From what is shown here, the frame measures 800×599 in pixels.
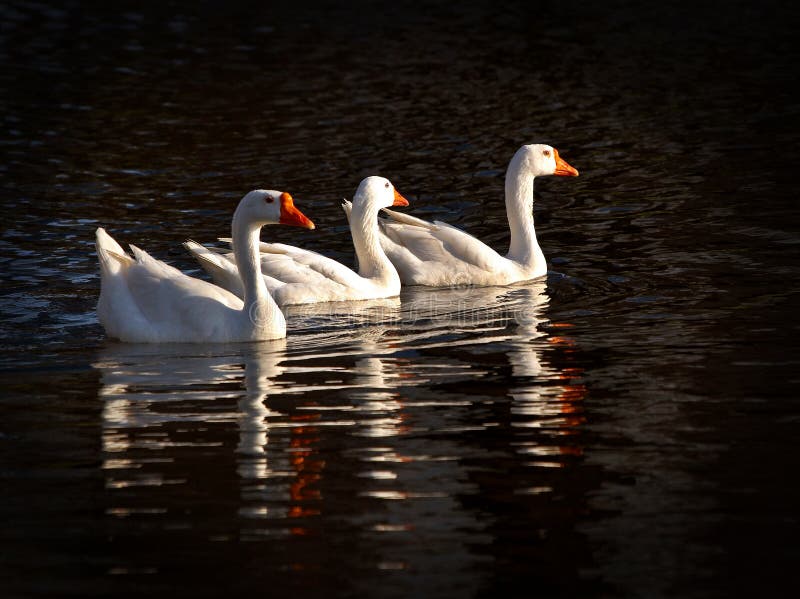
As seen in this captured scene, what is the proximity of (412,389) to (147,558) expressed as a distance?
3341 millimetres

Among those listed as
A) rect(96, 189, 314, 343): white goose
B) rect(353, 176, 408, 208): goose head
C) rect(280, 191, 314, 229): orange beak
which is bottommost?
rect(96, 189, 314, 343): white goose

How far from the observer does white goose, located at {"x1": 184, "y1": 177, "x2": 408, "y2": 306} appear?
13.2 meters

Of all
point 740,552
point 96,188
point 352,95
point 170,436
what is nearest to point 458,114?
point 352,95

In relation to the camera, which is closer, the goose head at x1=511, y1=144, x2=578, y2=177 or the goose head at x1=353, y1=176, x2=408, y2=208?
the goose head at x1=353, y1=176, x2=408, y2=208

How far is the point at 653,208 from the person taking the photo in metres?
17.1

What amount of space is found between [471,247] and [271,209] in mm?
3266

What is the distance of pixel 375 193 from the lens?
45.7ft

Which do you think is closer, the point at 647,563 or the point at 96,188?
the point at 647,563

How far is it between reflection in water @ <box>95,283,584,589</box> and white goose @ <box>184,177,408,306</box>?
767 millimetres

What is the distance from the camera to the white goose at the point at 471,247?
47.3 feet

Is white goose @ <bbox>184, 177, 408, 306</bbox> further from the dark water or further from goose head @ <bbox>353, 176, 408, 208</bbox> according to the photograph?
the dark water

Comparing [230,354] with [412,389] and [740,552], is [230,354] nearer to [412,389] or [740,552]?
[412,389]

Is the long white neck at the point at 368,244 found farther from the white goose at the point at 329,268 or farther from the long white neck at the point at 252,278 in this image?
the long white neck at the point at 252,278

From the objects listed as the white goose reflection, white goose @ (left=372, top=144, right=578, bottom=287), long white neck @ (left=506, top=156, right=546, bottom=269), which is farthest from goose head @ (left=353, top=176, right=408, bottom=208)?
the white goose reflection
